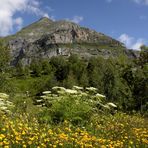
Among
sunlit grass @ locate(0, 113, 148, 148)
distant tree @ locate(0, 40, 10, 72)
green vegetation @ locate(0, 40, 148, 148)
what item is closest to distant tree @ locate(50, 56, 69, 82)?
distant tree @ locate(0, 40, 10, 72)

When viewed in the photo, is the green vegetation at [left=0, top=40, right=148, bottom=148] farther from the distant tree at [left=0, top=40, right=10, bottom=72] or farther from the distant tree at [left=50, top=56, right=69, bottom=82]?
the distant tree at [left=50, top=56, right=69, bottom=82]

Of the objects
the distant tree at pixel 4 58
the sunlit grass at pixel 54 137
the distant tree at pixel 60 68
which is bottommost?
Result: the sunlit grass at pixel 54 137

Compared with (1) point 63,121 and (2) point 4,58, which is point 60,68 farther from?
(1) point 63,121

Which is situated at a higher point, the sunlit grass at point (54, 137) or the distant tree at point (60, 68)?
the distant tree at point (60, 68)

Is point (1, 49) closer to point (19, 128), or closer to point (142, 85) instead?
point (19, 128)

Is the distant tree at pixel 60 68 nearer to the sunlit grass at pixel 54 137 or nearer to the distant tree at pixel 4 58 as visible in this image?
the distant tree at pixel 4 58

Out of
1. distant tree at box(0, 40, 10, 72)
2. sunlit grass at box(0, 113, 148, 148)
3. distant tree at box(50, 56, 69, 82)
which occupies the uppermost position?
distant tree at box(50, 56, 69, 82)

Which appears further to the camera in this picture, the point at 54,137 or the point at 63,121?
the point at 63,121

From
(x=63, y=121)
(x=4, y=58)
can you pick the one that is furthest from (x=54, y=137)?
(x=4, y=58)

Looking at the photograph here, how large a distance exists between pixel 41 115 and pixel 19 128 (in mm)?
3817

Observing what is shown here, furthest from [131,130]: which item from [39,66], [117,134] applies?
[39,66]

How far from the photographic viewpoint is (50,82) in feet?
277

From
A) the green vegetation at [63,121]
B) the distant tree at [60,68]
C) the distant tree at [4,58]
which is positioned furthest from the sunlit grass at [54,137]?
the distant tree at [60,68]

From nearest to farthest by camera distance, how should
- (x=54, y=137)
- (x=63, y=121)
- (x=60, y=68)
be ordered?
(x=54, y=137) < (x=63, y=121) < (x=60, y=68)
